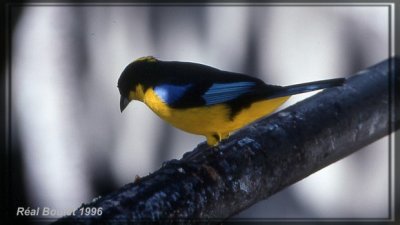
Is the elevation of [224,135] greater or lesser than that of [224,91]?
lesser

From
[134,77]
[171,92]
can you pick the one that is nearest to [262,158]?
[171,92]

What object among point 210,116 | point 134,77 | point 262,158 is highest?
point 134,77

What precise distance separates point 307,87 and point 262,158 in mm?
248

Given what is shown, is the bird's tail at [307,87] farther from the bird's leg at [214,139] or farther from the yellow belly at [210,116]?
the bird's leg at [214,139]

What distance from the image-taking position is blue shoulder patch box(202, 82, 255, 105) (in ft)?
5.55

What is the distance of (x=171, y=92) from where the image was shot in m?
1.71

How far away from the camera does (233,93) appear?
5.55 feet

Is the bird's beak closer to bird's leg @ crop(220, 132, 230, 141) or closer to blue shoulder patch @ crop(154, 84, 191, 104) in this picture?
blue shoulder patch @ crop(154, 84, 191, 104)

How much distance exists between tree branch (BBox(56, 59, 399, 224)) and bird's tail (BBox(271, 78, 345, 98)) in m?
0.18

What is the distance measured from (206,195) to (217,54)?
467 mm

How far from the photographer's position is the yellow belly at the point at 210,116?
1.70m

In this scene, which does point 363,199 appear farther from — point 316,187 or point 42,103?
point 42,103

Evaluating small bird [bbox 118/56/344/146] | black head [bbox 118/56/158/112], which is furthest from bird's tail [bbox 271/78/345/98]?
black head [bbox 118/56/158/112]

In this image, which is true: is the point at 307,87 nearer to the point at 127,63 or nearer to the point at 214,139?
the point at 214,139
